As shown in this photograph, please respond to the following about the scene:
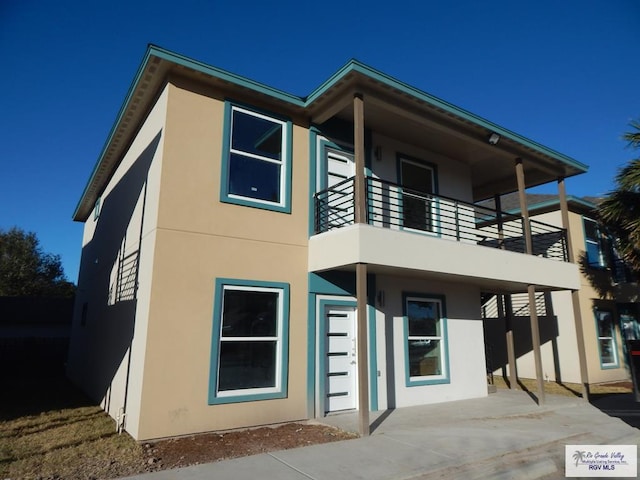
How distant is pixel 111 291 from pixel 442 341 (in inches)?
320

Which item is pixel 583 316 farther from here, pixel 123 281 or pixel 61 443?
pixel 61 443

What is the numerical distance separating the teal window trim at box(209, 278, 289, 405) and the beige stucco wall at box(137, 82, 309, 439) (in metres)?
0.10

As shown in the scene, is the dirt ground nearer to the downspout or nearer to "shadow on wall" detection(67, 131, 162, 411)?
"shadow on wall" detection(67, 131, 162, 411)

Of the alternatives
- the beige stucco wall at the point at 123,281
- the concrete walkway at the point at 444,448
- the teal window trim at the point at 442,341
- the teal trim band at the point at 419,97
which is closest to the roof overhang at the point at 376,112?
the teal trim band at the point at 419,97

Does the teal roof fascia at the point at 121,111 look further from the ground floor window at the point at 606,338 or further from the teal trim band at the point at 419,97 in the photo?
the ground floor window at the point at 606,338

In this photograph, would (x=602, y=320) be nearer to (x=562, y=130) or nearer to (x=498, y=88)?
(x=562, y=130)

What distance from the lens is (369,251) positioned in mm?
7469

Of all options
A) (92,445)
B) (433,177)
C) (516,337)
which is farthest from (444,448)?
(516,337)

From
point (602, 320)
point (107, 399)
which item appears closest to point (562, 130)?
point (602, 320)

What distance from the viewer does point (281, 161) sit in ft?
28.5

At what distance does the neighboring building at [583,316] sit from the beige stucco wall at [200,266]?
9774 millimetres

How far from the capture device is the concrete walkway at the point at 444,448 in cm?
515

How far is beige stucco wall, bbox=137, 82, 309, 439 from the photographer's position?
21.9ft
